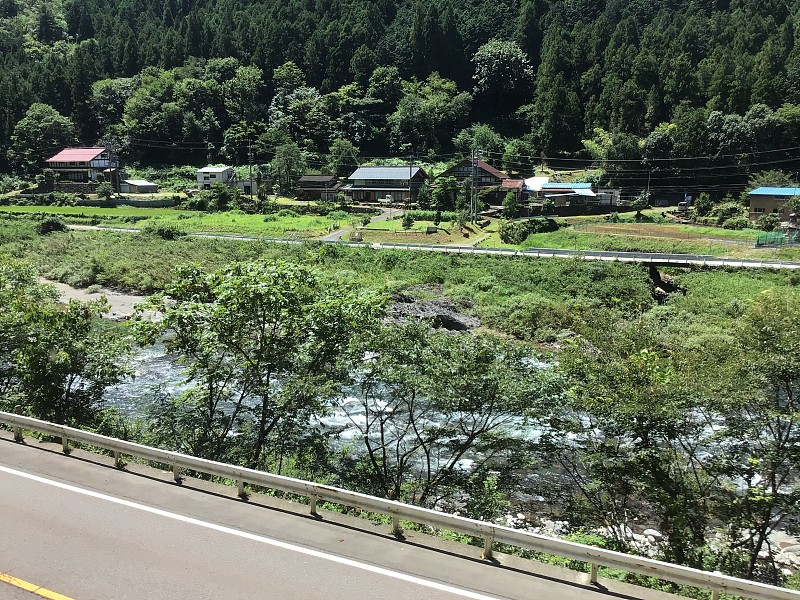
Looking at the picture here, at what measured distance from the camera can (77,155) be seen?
80.3 metres

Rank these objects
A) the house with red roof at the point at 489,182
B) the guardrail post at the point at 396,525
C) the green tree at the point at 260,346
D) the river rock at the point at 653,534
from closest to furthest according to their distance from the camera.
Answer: the guardrail post at the point at 396,525 < the green tree at the point at 260,346 < the river rock at the point at 653,534 < the house with red roof at the point at 489,182

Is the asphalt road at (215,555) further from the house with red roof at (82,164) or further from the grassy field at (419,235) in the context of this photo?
the house with red roof at (82,164)

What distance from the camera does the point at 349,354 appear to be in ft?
36.6

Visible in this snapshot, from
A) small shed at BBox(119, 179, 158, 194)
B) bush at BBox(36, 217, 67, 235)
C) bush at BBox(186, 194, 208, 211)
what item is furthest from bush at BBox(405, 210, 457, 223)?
small shed at BBox(119, 179, 158, 194)

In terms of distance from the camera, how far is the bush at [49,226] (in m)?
51.3

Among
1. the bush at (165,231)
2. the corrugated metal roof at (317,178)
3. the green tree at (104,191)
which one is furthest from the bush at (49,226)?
the corrugated metal roof at (317,178)

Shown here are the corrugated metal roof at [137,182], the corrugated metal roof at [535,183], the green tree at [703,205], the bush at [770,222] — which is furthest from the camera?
the corrugated metal roof at [137,182]

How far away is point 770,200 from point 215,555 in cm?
5848

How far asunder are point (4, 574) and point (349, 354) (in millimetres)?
6154

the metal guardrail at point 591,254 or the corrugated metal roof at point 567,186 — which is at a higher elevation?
the corrugated metal roof at point 567,186

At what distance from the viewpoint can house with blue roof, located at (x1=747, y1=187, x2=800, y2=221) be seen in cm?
5088

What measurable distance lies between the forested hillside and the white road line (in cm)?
6698

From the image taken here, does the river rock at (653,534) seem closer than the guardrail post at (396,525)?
No

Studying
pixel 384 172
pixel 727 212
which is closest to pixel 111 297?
pixel 384 172
